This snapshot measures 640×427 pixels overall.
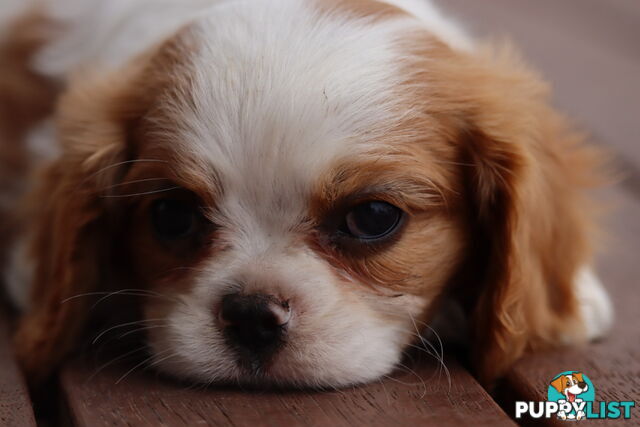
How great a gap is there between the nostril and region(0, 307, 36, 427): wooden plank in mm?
571

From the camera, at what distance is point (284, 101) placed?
9.36ft

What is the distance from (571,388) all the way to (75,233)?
5.06 feet

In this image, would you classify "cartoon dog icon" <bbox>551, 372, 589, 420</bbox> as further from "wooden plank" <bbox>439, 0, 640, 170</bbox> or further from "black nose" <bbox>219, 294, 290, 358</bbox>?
"wooden plank" <bbox>439, 0, 640, 170</bbox>

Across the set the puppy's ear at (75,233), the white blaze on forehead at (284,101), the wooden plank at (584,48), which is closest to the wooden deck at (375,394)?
the puppy's ear at (75,233)

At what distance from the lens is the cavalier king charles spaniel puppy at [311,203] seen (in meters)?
2.86

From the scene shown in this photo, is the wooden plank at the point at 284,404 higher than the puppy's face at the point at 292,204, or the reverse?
the puppy's face at the point at 292,204

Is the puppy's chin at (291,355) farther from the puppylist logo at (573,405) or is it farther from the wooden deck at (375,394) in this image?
the puppylist logo at (573,405)

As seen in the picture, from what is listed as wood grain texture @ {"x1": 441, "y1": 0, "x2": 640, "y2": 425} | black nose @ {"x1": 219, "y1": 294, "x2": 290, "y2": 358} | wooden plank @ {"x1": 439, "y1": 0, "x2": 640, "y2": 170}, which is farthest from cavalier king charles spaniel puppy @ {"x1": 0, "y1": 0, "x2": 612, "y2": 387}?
wooden plank @ {"x1": 439, "y1": 0, "x2": 640, "y2": 170}

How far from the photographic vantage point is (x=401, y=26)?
10.5ft

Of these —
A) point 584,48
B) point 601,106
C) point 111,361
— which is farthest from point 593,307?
point 584,48

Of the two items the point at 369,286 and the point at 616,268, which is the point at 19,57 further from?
the point at 616,268

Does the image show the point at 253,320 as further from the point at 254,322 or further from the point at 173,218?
the point at 173,218

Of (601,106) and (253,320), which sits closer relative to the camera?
(253,320)

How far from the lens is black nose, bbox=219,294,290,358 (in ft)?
9.15
